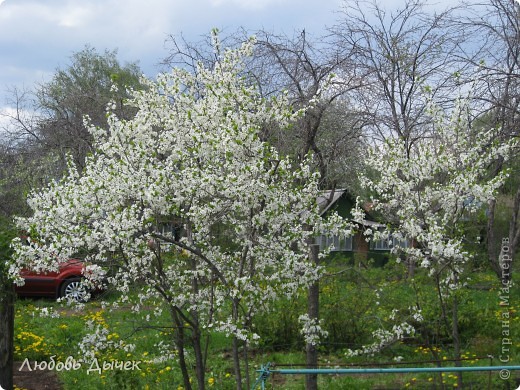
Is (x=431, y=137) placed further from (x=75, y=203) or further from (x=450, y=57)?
(x=75, y=203)

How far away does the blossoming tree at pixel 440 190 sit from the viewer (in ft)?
18.4

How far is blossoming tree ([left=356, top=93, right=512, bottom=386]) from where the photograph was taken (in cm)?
560

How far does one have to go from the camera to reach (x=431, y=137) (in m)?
7.18

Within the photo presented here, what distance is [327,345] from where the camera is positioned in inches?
303

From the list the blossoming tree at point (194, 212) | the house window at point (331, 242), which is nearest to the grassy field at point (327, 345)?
the house window at point (331, 242)

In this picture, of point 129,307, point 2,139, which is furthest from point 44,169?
point 129,307

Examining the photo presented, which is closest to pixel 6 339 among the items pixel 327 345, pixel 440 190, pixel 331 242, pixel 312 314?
pixel 312 314

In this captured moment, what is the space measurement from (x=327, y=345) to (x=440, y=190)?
2.76m

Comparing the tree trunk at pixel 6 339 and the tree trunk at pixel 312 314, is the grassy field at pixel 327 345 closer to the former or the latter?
the tree trunk at pixel 312 314

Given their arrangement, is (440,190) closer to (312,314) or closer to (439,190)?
(439,190)

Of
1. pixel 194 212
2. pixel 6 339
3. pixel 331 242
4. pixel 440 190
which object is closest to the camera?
pixel 194 212

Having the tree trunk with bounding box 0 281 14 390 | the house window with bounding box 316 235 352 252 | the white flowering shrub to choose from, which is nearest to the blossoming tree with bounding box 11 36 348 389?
the house window with bounding box 316 235 352 252

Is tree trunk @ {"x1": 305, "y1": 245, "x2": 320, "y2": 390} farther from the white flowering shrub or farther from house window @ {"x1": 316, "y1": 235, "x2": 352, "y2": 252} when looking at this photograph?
the white flowering shrub

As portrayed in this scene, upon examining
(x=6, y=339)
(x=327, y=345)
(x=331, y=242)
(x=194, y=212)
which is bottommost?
(x=327, y=345)
